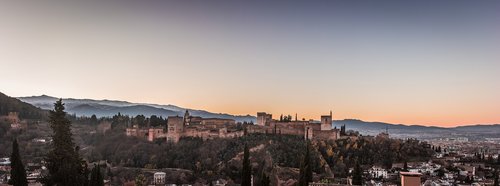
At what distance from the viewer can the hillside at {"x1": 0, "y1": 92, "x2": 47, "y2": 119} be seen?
55044 millimetres

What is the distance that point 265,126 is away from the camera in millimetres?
47969

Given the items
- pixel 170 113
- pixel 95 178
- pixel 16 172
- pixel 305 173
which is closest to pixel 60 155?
pixel 16 172

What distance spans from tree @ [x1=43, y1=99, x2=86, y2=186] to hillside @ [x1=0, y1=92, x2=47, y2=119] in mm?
51062

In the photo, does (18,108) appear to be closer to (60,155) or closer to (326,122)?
(326,122)

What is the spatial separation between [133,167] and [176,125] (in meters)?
7.66

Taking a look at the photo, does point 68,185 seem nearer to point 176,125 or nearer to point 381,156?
point 381,156

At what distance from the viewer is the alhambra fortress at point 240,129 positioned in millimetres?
45906

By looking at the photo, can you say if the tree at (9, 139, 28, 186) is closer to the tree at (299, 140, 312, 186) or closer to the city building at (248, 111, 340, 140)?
the tree at (299, 140, 312, 186)

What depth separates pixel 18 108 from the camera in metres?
57.3

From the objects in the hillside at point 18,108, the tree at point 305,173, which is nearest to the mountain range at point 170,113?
the hillside at point 18,108

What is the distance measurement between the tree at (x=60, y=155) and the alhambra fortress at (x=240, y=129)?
37.6 m

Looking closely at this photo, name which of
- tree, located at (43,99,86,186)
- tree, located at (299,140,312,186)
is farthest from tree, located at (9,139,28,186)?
tree, located at (299,140,312,186)

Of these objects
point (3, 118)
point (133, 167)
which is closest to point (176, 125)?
point (133, 167)

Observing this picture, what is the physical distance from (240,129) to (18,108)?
29.8 metres
